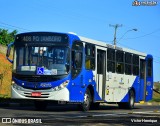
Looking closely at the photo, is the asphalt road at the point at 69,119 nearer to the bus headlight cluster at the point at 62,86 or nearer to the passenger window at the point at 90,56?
the bus headlight cluster at the point at 62,86

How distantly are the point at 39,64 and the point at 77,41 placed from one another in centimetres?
201

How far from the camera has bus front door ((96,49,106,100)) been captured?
23000mm

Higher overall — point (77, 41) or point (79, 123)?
point (77, 41)

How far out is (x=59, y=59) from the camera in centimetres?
1991

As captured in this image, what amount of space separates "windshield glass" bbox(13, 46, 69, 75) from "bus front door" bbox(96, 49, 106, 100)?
3.29 metres

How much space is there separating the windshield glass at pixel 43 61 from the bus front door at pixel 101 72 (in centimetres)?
329

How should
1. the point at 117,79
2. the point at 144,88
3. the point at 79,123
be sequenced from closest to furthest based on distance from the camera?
the point at 79,123 < the point at 117,79 < the point at 144,88

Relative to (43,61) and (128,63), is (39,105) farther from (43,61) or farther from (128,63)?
(128,63)

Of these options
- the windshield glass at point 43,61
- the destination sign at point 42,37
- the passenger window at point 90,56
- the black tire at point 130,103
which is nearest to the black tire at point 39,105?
the windshield glass at point 43,61

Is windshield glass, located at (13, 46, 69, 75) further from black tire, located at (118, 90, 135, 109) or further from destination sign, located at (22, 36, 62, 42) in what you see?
black tire, located at (118, 90, 135, 109)

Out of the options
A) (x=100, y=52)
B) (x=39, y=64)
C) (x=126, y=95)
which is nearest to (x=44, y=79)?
(x=39, y=64)

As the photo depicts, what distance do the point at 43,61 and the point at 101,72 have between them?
4290mm

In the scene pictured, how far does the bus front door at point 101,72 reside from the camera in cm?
2300

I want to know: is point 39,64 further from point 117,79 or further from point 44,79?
point 117,79
